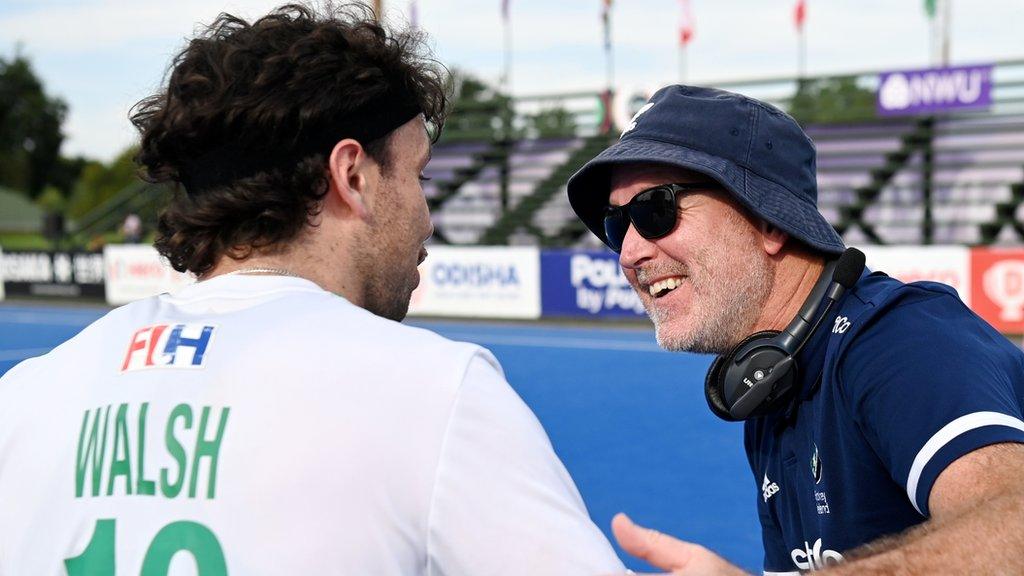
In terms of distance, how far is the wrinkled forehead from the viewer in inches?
102

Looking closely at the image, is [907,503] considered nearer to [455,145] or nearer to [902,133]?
[902,133]

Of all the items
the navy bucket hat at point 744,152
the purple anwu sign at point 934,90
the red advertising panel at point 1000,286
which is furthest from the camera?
the purple anwu sign at point 934,90

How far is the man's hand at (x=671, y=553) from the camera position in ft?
4.71

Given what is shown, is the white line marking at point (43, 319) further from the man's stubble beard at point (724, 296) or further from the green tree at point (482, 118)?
the man's stubble beard at point (724, 296)

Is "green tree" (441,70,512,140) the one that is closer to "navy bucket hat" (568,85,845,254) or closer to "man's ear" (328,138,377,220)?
"navy bucket hat" (568,85,845,254)

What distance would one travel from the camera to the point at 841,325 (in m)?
2.19

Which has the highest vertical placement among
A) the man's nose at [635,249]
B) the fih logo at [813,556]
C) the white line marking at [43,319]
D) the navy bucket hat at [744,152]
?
the navy bucket hat at [744,152]

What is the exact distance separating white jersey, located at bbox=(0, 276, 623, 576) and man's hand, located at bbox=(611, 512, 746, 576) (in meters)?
0.05

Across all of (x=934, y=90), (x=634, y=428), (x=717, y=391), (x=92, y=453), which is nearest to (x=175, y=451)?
(x=92, y=453)

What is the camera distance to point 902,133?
22.1 meters

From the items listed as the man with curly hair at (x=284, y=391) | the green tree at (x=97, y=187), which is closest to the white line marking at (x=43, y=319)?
the man with curly hair at (x=284, y=391)

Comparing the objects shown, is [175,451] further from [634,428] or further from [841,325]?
[634,428]

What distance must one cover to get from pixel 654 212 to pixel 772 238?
1.00ft

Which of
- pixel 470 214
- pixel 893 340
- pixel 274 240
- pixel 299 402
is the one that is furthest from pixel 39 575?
A: pixel 470 214
